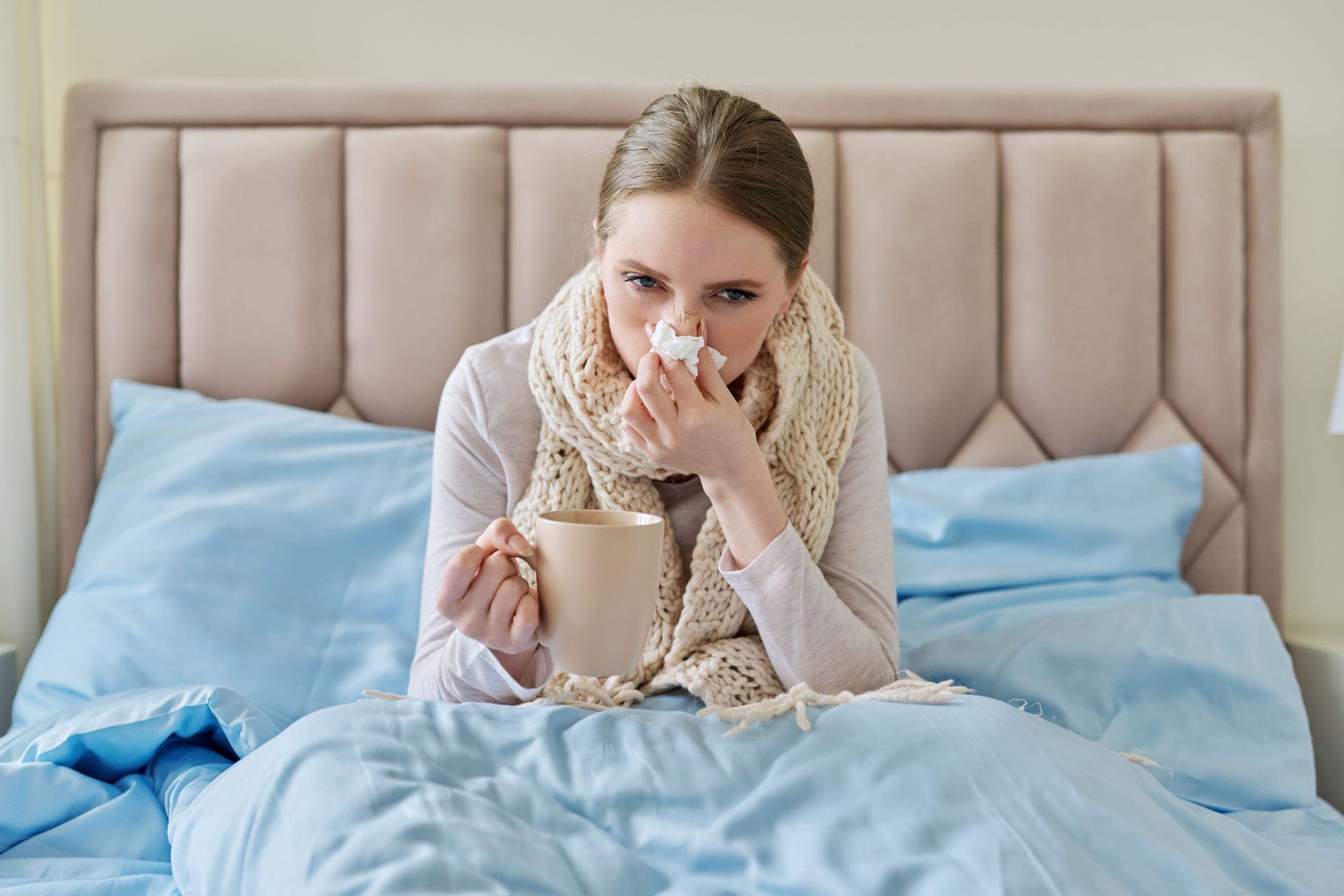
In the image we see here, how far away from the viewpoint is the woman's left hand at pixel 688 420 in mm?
965

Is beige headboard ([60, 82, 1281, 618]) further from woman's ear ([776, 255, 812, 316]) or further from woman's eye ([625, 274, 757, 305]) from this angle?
woman's eye ([625, 274, 757, 305])

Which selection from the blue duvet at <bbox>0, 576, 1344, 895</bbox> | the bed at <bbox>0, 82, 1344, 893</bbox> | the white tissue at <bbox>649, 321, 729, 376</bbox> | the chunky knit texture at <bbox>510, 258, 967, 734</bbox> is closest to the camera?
the blue duvet at <bbox>0, 576, 1344, 895</bbox>

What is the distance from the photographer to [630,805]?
0.80 m

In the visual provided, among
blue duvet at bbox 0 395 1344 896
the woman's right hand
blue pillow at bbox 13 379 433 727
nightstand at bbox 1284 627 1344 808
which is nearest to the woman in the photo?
the woman's right hand

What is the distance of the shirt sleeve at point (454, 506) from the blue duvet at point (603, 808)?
16 centimetres

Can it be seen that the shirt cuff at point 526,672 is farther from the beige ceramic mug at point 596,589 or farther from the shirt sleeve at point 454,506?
the beige ceramic mug at point 596,589

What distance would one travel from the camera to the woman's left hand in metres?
0.97

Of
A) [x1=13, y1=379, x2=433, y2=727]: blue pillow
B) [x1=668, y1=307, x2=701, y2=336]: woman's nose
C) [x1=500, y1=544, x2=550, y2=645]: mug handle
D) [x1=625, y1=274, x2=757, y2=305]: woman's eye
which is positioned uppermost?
[x1=625, y1=274, x2=757, y2=305]: woman's eye

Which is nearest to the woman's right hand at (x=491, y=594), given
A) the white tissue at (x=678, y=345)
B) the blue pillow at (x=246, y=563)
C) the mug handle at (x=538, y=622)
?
the mug handle at (x=538, y=622)

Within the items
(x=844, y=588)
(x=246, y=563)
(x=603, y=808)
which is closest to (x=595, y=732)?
(x=603, y=808)

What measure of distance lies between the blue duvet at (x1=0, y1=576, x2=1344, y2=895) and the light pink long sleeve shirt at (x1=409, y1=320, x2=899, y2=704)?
14 centimetres

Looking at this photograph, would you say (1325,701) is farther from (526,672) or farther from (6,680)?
(6,680)

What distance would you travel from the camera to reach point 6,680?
1536 millimetres

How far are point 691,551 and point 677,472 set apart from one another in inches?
6.6
